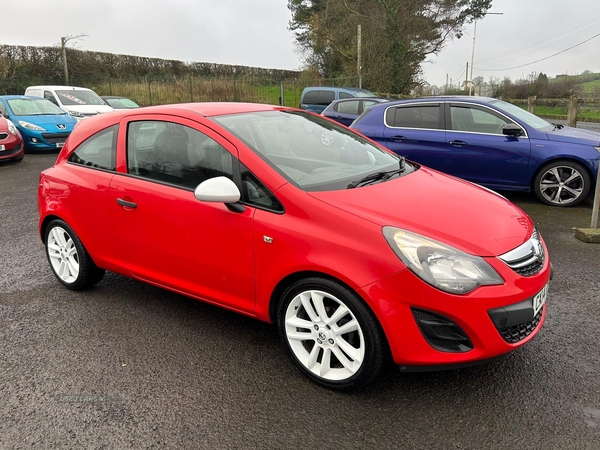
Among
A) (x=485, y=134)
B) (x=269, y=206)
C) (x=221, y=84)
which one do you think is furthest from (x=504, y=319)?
(x=221, y=84)

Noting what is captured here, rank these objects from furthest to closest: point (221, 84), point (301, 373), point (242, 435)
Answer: point (221, 84)
point (301, 373)
point (242, 435)

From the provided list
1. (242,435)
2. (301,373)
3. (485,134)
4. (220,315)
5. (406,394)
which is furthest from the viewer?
(485,134)

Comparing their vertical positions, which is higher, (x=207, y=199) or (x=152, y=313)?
(x=207, y=199)

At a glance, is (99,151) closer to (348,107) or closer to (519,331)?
(519,331)

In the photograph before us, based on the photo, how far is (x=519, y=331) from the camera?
2488 mm

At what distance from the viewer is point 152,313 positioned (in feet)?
12.0

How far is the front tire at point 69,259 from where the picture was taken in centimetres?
390

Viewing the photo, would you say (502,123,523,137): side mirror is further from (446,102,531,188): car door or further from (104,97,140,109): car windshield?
(104,97,140,109): car windshield

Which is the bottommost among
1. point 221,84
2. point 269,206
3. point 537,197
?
point 537,197

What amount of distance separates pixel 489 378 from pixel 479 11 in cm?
3817

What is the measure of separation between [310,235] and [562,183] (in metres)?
5.27

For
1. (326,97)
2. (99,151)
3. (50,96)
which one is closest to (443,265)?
(99,151)

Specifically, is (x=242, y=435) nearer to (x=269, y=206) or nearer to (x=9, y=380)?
(x=269, y=206)

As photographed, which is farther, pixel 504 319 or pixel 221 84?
pixel 221 84
